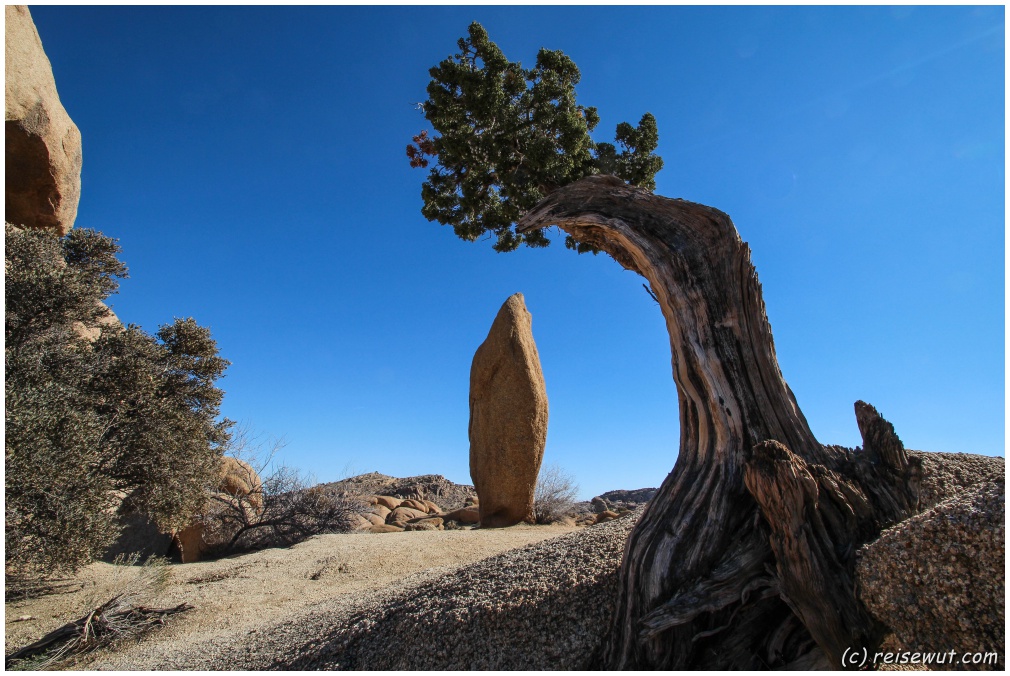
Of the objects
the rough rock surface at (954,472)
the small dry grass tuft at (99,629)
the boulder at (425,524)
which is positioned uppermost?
the rough rock surface at (954,472)

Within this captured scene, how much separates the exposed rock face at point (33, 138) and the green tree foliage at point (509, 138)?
9.63 meters

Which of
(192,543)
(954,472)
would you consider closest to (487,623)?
(954,472)

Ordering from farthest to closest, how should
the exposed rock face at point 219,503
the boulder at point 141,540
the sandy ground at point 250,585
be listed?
the exposed rock face at point 219,503
the boulder at point 141,540
the sandy ground at point 250,585

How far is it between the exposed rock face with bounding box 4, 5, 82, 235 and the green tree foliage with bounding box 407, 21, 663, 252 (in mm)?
9634

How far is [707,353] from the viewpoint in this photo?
4.65 metres

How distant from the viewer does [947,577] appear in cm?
252

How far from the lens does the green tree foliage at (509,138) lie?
7.75 m

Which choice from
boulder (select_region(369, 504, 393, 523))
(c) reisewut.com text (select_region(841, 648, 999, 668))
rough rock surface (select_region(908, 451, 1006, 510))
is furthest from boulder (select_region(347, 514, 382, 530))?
(c) reisewut.com text (select_region(841, 648, 999, 668))

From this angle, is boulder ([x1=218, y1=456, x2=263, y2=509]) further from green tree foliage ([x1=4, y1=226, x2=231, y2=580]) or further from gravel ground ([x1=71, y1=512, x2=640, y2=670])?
gravel ground ([x1=71, y1=512, x2=640, y2=670])

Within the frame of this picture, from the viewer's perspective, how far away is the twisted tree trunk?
3344 millimetres

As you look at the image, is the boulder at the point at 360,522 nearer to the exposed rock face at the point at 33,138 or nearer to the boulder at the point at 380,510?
the boulder at the point at 380,510

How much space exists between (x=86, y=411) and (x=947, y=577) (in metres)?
9.60

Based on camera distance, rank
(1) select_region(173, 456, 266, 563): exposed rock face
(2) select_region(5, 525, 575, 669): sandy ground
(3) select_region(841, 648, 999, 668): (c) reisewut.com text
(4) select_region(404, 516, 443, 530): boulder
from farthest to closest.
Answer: (4) select_region(404, 516, 443, 530): boulder
(1) select_region(173, 456, 266, 563): exposed rock face
(2) select_region(5, 525, 575, 669): sandy ground
(3) select_region(841, 648, 999, 668): (c) reisewut.com text

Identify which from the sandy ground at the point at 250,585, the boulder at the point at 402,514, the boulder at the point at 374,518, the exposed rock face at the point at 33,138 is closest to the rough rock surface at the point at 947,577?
the sandy ground at the point at 250,585
